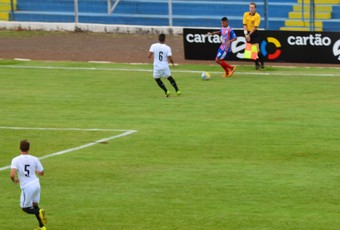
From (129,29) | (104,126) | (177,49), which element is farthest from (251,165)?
(129,29)

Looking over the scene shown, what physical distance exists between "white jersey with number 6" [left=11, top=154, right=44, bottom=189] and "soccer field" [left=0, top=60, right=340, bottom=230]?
1.30 metres

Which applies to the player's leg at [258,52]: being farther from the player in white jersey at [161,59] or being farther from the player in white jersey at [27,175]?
the player in white jersey at [27,175]

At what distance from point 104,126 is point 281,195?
10268 millimetres

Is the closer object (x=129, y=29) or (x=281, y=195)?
(x=281, y=195)

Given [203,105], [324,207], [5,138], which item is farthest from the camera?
[203,105]

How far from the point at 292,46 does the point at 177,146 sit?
16007 millimetres

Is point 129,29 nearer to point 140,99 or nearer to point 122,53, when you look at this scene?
point 122,53

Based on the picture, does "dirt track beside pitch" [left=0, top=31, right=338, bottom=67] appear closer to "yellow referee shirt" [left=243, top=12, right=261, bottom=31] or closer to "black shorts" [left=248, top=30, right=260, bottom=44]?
"black shorts" [left=248, top=30, right=260, bottom=44]

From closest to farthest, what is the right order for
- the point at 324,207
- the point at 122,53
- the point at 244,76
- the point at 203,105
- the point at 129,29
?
the point at 324,207
the point at 203,105
the point at 244,76
the point at 122,53
the point at 129,29

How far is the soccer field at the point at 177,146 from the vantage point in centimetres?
2020

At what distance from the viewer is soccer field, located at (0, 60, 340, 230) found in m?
20.2

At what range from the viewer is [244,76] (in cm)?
4000

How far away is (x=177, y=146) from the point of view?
2714cm

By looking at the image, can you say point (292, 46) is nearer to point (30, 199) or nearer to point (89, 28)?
point (89, 28)
